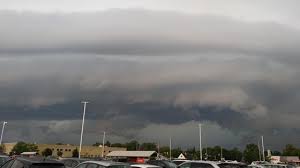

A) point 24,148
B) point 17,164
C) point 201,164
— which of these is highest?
point 24,148

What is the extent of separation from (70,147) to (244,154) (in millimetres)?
67581

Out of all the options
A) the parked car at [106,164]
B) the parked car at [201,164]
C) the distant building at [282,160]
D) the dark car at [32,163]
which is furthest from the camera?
the distant building at [282,160]

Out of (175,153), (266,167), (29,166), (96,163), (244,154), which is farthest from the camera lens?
(175,153)

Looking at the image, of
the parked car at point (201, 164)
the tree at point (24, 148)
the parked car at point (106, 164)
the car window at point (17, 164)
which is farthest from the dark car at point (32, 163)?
the tree at point (24, 148)

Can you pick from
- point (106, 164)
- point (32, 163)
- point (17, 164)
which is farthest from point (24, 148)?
point (32, 163)

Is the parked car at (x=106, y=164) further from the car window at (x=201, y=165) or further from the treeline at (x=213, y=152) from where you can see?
the treeline at (x=213, y=152)

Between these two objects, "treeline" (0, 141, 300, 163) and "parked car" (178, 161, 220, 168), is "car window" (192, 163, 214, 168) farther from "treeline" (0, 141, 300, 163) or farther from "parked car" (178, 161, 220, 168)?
"treeline" (0, 141, 300, 163)

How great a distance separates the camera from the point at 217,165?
20453 mm

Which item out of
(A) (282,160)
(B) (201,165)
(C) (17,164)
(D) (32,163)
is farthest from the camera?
(A) (282,160)

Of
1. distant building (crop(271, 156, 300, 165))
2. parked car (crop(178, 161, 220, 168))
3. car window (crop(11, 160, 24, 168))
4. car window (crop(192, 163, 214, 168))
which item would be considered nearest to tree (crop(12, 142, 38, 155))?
distant building (crop(271, 156, 300, 165))

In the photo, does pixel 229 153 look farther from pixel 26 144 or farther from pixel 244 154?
pixel 26 144

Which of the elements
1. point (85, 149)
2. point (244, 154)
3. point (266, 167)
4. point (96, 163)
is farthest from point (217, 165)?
point (85, 149)

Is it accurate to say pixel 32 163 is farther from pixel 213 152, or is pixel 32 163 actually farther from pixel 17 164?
pixel 213 152

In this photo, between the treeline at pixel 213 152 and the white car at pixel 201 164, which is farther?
the treeline at pixel 213 152
